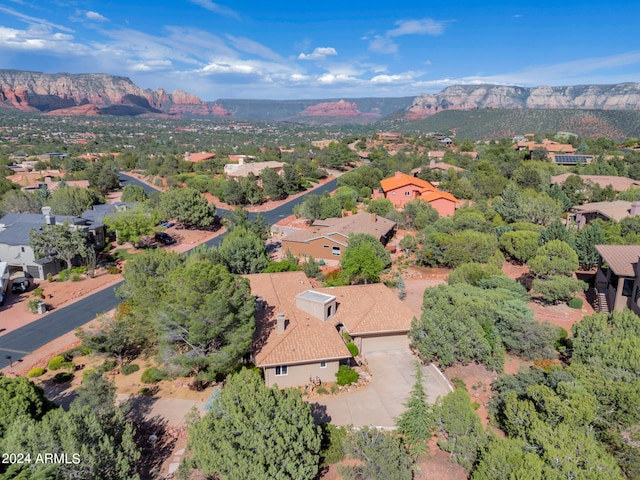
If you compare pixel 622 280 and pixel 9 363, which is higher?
pixel 622 280

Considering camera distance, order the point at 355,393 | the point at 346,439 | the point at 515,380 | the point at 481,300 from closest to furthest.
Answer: the point at 346,439 → the point at 515,380 → the point at 355,393 → the point at 481,300

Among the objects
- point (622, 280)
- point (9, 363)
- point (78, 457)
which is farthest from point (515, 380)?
point (9, 363)

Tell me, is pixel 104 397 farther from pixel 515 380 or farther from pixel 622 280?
pixel 622 280

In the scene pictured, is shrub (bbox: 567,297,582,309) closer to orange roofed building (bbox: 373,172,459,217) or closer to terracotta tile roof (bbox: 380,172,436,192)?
orange roofed building (bbox: 373,172,459,217)

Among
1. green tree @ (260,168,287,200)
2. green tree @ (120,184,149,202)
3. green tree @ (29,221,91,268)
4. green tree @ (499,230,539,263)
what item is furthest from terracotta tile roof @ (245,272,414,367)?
green tree @ (260,168,287,200)

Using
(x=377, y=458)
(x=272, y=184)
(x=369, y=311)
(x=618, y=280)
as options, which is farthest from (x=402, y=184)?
(x=377, y=458)

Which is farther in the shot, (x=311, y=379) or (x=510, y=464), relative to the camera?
(x=311, y=379)

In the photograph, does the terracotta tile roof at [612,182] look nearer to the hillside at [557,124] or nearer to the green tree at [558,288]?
the green tree at [558,288]

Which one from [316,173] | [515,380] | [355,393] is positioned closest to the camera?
[515,380]
